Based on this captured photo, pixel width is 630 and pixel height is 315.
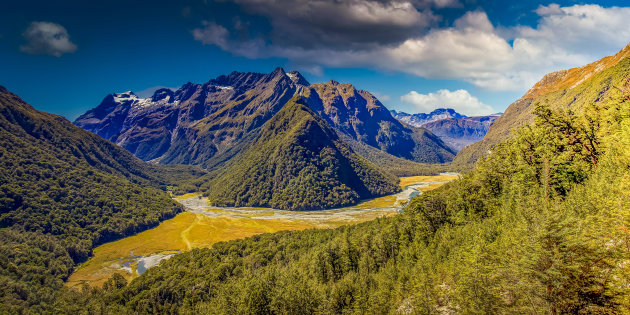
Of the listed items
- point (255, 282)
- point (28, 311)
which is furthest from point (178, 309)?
point (28, 311)

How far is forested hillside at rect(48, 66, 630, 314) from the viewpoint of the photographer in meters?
28.3

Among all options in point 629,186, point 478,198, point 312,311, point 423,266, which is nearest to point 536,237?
point 629,186

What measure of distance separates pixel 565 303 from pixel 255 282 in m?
68.0

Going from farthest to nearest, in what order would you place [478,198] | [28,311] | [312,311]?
[28,311]
[478,198]
[312,311]

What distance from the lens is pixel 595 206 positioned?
4328 cm

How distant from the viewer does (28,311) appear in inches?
4058

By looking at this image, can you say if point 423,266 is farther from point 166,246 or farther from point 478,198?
point 166,246

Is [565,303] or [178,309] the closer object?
[565,303]

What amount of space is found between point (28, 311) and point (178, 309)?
6133 cm

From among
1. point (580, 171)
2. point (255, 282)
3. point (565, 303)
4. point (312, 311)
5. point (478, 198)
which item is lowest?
point (312, 311)

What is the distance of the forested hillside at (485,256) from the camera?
28.3m

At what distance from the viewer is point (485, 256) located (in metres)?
47.2

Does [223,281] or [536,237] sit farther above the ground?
[536,237]

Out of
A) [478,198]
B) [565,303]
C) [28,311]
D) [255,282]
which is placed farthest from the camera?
[28,311]
